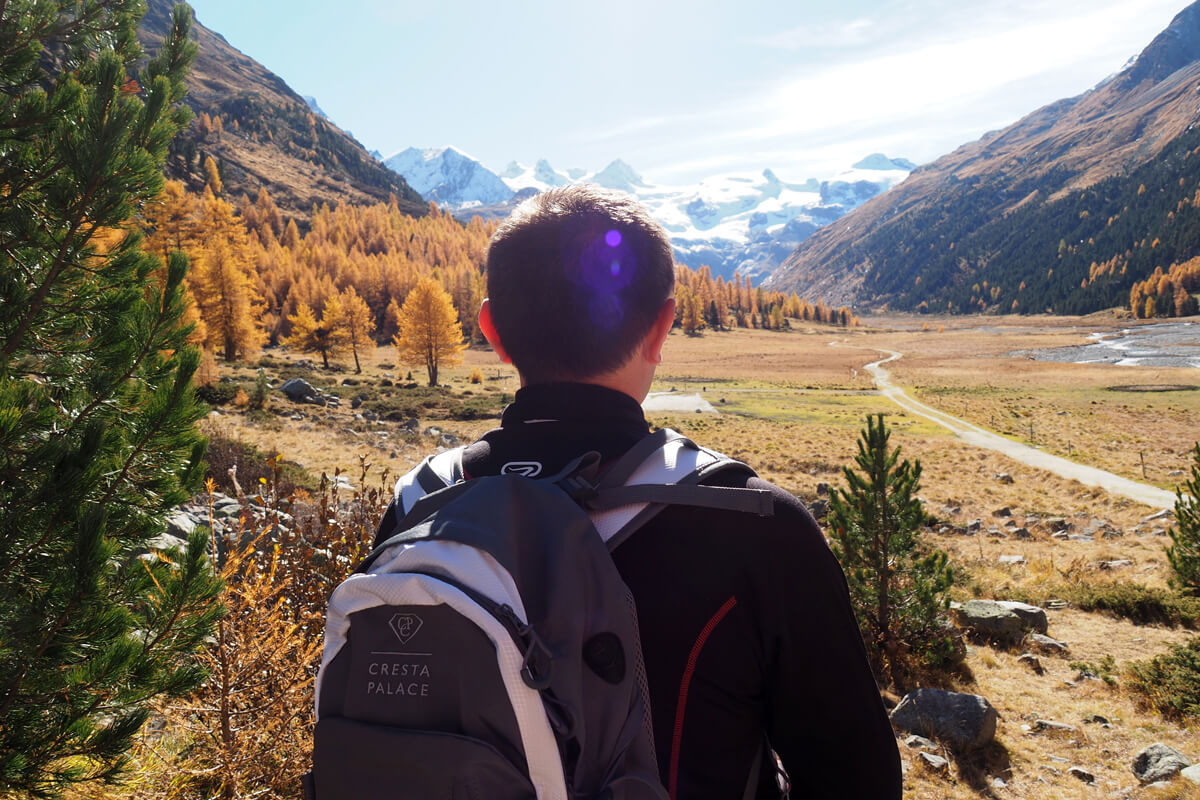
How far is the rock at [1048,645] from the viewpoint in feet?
27.9

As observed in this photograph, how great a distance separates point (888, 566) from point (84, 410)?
7.87m

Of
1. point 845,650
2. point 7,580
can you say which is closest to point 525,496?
point 845,650

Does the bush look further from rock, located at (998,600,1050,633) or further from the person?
the person

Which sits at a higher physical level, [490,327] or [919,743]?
[490,327]

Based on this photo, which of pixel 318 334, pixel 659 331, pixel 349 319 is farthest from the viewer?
pixel 349 319

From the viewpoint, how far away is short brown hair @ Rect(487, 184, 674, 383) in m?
1.49

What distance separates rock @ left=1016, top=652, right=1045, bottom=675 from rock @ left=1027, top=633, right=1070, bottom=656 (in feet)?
1.23

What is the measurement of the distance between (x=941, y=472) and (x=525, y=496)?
82.1ft

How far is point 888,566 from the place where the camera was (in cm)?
766

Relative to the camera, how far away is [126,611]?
96.2 inches

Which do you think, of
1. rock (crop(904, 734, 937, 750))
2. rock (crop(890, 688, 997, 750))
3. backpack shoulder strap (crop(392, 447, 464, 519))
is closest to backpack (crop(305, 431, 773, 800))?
backpack shoulder strap (crop(392, 447, 464, 519))

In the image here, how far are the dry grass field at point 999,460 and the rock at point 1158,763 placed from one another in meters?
0.13

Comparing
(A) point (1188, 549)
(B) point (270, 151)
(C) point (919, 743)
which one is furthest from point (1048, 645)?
(B) point (270, 151)

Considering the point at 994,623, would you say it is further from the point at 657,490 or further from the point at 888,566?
the point at 657,490
